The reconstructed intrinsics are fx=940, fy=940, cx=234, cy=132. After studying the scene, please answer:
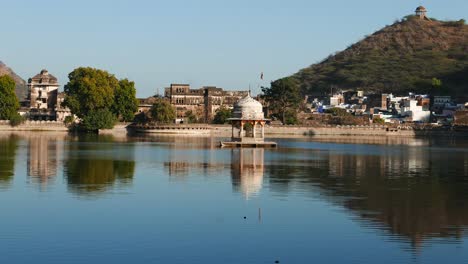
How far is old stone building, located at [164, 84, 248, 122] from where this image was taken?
135000 mm

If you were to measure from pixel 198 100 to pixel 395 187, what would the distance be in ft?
321

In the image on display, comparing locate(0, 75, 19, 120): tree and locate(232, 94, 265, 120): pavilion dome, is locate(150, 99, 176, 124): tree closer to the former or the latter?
locate(0, 75, 19, 120): tree

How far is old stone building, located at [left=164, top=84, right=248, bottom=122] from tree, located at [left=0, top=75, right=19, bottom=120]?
2913 centimetres

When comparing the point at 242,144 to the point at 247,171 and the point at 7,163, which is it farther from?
the point at 7,163

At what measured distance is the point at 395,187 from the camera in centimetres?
3941

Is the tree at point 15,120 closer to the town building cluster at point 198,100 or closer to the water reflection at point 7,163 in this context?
the town building cluster at point 198,100

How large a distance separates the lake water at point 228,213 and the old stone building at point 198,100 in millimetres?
82781

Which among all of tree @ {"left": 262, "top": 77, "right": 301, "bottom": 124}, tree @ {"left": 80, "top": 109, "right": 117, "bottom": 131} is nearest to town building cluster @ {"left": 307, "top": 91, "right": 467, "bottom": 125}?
tree @ {"left": 262, "top": 77, "right": 301, "bottom": 124}

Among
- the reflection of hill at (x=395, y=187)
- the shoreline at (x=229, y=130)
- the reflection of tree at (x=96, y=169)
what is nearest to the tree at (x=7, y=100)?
the shoreline at (x=229, y=130)

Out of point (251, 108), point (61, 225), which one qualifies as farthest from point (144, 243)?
point (251, 108)

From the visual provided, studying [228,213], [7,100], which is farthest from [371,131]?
[228,213]

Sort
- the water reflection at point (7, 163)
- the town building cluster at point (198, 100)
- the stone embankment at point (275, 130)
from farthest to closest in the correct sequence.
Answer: the town building cluster at point (198, 100), the stone embankment at point (275, 130), the water reflection at point (7, 163)

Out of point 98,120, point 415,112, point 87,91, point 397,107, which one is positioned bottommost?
point 98,120

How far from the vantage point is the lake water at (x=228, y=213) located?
2284cm
